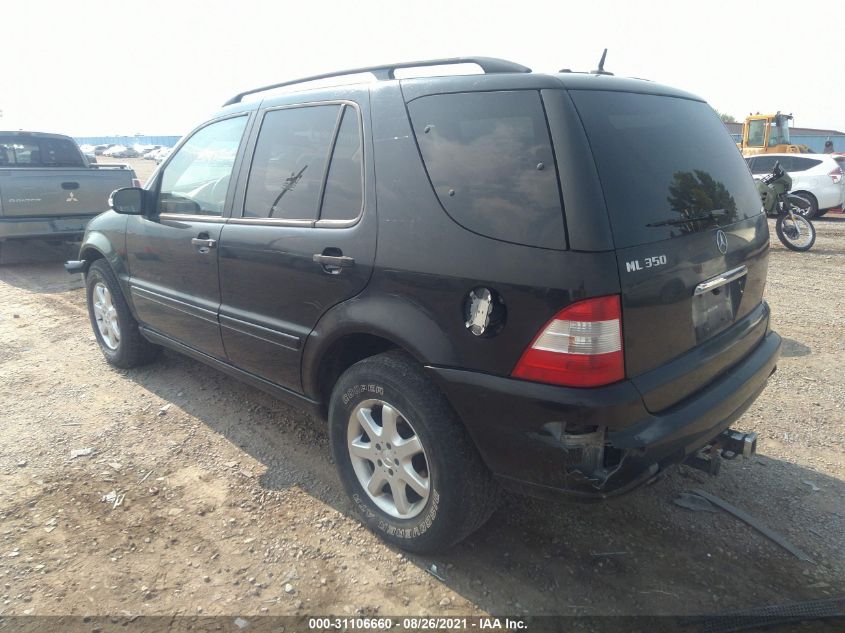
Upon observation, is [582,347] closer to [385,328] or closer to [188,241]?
[385,328]

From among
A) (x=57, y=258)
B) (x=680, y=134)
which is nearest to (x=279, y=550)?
(x=680, y=134)

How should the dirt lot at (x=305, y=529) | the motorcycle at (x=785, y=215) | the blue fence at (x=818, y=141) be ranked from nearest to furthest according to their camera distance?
the dirt lot at (x=305, y=529), the motorcycle at (x=785, y=215), the blue fence at (x=818, y=141)

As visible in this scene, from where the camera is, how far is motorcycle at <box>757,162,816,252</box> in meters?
9.27

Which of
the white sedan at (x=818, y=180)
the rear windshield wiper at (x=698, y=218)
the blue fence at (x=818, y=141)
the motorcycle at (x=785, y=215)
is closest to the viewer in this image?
the rear windshield wiper at (x=698, y=218)

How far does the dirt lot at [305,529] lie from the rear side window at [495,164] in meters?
1.07

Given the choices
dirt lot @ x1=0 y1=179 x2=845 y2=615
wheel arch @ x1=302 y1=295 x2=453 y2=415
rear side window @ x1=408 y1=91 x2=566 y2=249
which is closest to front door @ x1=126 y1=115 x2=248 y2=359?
dirt lot @ x1=0 y1=179 x2=845 y2=615

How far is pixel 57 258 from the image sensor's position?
364 inches

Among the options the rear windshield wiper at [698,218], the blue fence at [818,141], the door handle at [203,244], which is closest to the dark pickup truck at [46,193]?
the door handle at [203,244]

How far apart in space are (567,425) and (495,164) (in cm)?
96

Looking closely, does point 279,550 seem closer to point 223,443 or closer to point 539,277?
point 223,443

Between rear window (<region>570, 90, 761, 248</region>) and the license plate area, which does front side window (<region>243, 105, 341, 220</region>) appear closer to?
rear window (<region>570, 90, 761, 248</region>)

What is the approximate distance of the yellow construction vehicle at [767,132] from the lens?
1772 cm

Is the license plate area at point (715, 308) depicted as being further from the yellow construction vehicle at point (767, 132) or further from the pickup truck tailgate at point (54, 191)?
the yellow construction vehicle at point (767, 132)

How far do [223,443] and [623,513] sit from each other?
7.59ft
